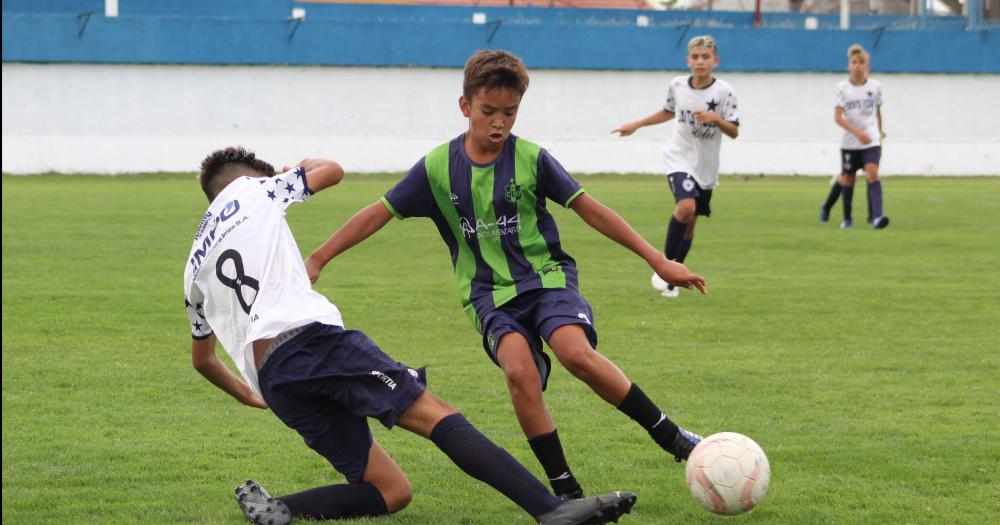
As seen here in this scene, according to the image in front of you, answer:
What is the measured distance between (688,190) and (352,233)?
620 centimetres

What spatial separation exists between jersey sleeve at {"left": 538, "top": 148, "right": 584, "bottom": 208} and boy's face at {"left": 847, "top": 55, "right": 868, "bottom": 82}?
12.5 meters

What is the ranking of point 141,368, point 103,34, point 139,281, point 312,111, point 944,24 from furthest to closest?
point 944,24 → point 312,111 → point 103,34 → point 139,281 → point 141,368

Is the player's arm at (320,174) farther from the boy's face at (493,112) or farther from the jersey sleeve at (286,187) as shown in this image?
the boy's face at (493,112)

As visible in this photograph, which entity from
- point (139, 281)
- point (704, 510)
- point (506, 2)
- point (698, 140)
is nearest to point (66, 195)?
point (139, 281)

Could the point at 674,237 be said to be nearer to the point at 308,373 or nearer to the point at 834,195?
the point at 308,373

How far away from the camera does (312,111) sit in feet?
109

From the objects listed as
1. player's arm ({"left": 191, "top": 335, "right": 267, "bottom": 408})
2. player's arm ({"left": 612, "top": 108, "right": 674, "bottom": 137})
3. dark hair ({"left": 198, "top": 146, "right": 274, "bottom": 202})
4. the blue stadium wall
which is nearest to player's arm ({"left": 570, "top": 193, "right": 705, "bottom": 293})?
dark hair ({"left": 198, "top": 146, "right": 274, "bottom": 202})

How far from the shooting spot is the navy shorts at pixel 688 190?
10.6 meters

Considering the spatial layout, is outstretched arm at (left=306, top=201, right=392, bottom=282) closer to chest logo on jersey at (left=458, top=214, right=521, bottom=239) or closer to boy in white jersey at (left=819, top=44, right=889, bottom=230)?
chest logo on jersey at (left=458, top=214, right=521, bottom=239)

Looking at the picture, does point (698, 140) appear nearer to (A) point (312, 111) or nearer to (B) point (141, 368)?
(B) point (141, 368)

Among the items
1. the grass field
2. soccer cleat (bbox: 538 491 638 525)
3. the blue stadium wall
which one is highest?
the blue stadium wall

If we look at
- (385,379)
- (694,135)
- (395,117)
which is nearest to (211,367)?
(385,379)

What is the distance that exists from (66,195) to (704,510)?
1826 centimetres

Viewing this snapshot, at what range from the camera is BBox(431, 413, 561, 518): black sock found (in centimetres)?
396
